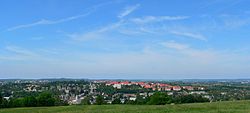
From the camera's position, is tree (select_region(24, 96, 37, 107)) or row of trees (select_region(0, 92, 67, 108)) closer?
tree (select_region(24, 96, 37, 107))

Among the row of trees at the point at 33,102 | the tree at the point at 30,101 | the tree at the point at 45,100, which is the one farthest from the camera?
the tree at the point at 45,100

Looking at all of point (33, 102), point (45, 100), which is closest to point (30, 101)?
point (33, 102)

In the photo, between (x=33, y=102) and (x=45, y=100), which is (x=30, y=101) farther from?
(x=45, y=100)

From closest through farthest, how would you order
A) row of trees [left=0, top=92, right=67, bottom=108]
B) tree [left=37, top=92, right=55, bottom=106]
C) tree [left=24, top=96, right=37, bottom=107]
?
tree [left=24, top=96, right=37, bottom=107] → row of trees [left=0, top=92, right=67, bottom=108] → tree [left=37, top=92, right=55, bottom=106]

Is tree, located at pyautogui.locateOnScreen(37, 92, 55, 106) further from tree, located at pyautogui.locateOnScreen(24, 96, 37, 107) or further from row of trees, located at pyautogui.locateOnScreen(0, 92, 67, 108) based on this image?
tree, located at pyautogui.locateOnScreen(24, 96, 37, 107)

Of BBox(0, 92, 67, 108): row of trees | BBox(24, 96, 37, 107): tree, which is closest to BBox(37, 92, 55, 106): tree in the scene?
BBox(0, 92, 67, 108): row of trees

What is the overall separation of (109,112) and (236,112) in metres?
9.50

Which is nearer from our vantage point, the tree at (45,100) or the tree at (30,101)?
the tree at (30,101)

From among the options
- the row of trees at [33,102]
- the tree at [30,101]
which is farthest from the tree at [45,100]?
the tree at [30,101]

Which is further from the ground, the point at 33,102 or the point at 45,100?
the point at 45,100

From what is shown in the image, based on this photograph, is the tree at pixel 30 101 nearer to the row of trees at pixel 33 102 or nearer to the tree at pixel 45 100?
the row of trees at pixel 33 102

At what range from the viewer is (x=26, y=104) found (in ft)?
209

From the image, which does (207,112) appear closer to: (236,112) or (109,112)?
(236,112)

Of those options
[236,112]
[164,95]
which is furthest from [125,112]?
[164,95]
